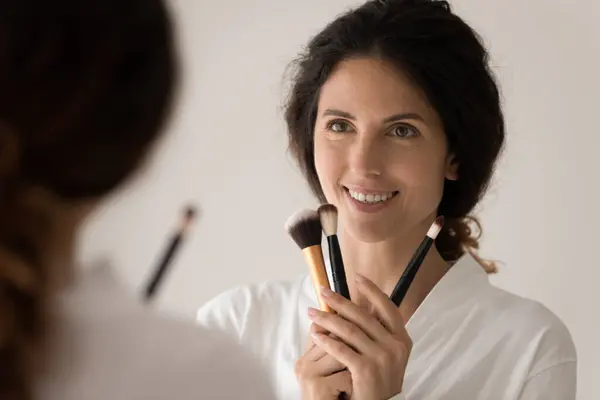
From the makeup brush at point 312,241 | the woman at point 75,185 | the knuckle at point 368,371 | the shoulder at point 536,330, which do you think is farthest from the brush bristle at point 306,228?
the woman at point 75,185

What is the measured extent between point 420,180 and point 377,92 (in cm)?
8

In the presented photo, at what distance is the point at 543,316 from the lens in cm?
76

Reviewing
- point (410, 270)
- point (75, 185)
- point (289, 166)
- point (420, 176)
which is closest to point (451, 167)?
point (420, 176)

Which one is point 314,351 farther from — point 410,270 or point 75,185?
point 75,185

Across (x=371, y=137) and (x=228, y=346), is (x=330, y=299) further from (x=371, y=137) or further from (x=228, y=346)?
(x=228, y=346)

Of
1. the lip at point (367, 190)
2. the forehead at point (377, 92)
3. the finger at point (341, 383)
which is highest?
the forehead at point (377, 92)

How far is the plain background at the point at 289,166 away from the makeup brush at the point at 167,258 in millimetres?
569

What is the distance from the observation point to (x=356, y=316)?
0.61 meters

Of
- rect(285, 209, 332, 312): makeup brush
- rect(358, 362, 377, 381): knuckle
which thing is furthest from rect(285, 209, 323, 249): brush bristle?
rect(358, 362, 377, 381): knuckle

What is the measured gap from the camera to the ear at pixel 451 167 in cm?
78

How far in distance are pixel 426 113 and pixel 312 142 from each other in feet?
0.46

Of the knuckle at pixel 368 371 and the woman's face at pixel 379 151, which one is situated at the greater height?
the woman's face at pixel 379 151

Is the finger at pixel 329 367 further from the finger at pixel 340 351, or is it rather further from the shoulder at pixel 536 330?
the shoulder at pixel 536 330

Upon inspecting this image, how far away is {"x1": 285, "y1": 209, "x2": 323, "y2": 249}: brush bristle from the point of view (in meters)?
0.64
